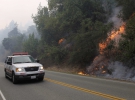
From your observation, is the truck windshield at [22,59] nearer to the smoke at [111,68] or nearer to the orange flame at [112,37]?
the smoke at [111,68]

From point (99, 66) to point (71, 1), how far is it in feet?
42.9

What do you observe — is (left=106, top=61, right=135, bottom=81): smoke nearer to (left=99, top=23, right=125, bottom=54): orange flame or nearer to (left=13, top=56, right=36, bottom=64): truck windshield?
(left=99, top=23, right=125, bottom=54): orange flame

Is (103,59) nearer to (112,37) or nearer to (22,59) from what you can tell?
(112,37)

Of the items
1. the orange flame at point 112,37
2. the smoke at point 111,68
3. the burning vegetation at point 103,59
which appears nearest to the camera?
the smoke at point 111,68

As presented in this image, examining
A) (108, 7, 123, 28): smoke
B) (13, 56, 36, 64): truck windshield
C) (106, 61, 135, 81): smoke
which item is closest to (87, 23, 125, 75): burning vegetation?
(106, 61, 135, 81): smoke

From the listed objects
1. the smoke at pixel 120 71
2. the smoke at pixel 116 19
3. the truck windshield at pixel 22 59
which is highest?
the smoke at pixel 116 19

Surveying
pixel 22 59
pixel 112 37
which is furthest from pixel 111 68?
pixel 22 59

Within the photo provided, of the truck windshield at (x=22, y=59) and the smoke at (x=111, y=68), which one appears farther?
the smoke at (x=111, y=68)

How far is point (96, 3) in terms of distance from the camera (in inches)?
1291

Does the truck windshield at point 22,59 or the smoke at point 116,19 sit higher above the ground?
the smoke at point 116,19

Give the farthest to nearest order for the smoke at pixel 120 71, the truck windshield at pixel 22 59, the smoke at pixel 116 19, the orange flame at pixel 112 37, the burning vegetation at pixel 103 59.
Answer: the smoke at pixel 116 19 → the orange flame at pixel 112 37 → the burning vegetation at pixel 103 59 → the smoke at pixel 120 71 → the truck windshield at pixel 22 59

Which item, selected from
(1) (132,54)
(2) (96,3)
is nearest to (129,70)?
(1) (132,54)

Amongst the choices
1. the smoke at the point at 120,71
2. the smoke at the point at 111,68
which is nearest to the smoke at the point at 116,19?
the smoke at the point at 111,68

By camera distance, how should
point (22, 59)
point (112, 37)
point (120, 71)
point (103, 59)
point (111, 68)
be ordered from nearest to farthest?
point (22, 59) < point (120, 71) < point (111, 68) < point (103, 59) < point (112, 37)
